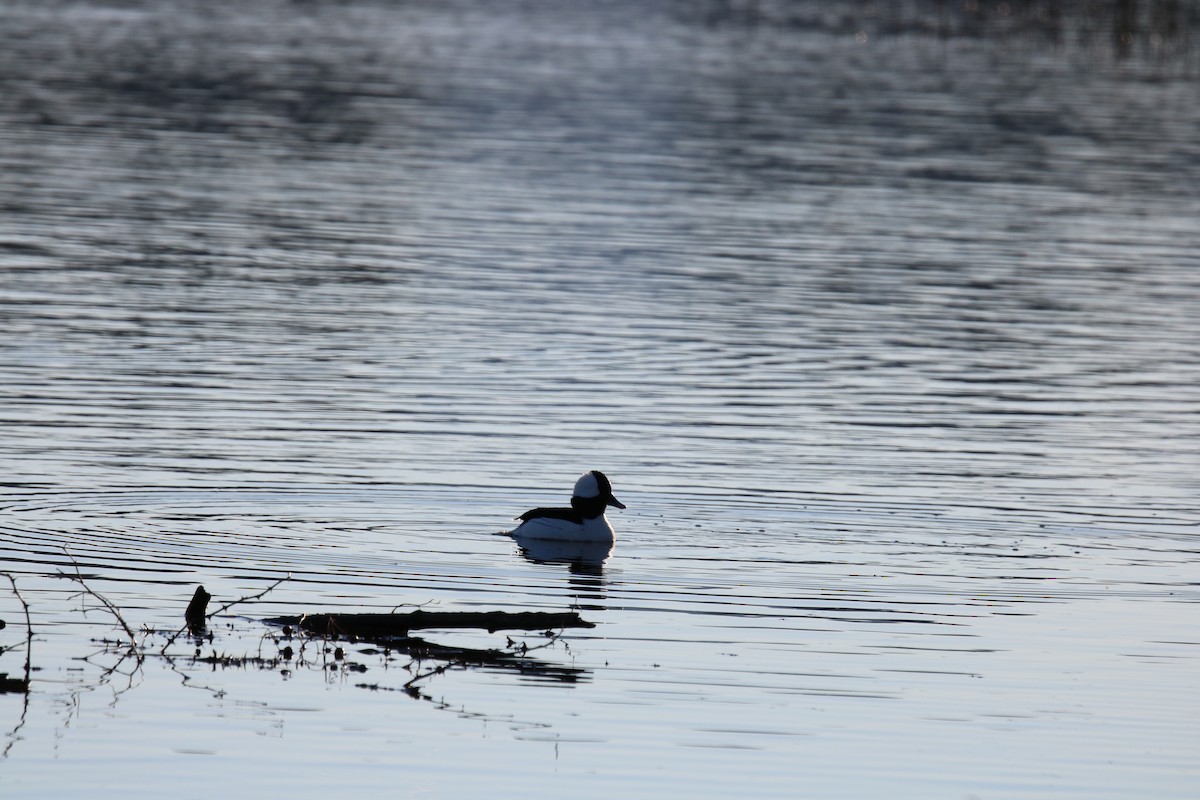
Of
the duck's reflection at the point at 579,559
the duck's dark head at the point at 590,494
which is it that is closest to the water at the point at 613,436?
the duck's reflection at the point at 579,559

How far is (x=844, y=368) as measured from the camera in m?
27.5

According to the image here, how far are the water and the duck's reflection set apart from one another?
0.18 metres

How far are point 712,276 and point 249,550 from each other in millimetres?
19127

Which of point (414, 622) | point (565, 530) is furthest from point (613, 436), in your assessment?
point (414, 622)

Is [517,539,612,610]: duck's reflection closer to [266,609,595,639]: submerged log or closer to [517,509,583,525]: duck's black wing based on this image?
[517,509,583,525]: duck's black wing

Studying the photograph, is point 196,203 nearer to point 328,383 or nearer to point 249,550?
point 328,383

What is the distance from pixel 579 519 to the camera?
17766 mm

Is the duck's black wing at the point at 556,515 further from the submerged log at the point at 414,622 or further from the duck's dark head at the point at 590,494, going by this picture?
the submerged log at the point at 414,622

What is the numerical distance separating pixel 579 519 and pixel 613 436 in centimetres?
513

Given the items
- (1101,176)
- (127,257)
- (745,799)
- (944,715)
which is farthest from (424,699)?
(1101,176)

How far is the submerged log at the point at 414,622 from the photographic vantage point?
13.0 meters

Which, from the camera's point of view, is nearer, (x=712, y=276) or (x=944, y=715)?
(x=944, y=715)

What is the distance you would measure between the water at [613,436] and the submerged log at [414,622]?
26 centimetres

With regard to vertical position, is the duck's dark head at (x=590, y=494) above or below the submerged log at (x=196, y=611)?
above
